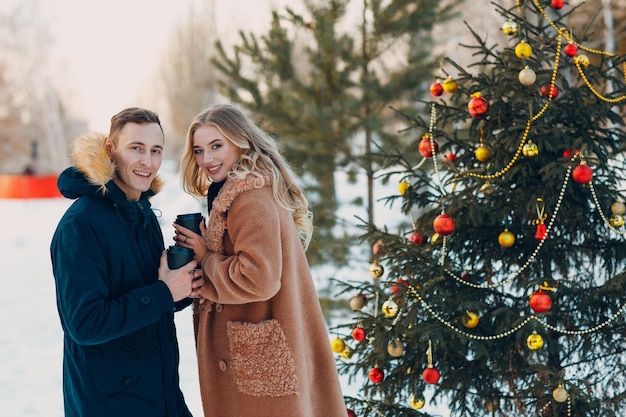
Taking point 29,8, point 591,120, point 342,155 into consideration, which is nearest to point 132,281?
point 591,120

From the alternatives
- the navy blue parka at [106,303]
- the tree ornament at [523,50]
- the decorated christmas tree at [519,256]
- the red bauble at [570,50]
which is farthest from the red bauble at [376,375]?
the red bauble at [570,50]

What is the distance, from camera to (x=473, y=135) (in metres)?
3.73

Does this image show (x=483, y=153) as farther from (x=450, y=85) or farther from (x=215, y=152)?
(x=215, y=152)

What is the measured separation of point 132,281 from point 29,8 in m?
40.8

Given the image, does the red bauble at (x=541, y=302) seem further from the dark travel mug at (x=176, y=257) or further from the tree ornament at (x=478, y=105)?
the dark travel mug at (x=176, y=257)

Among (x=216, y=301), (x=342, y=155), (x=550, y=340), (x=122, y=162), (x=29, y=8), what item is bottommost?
(x=550, y=340)

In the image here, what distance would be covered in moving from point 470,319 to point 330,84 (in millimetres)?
4154

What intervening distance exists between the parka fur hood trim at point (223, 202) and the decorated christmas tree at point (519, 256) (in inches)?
46.2

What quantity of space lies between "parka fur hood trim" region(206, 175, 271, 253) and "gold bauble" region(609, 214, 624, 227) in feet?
6.13

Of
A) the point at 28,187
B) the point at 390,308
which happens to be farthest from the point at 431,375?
the point at 28,187

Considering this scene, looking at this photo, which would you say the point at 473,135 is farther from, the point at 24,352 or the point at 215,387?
the point at 24,352

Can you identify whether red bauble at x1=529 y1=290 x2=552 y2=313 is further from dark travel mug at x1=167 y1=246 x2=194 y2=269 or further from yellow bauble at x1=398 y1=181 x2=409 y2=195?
dark travel mug at x1=167 y1=246 x2=194 y2=269

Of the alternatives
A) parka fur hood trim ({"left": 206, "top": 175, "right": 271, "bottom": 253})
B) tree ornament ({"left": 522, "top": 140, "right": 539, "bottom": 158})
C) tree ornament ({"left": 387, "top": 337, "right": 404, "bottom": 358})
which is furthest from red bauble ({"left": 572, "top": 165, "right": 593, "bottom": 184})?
parka fur hood trim ({"left": 206, "top": 175, "right": 271, "bottom": 253})

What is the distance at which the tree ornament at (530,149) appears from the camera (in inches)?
128
